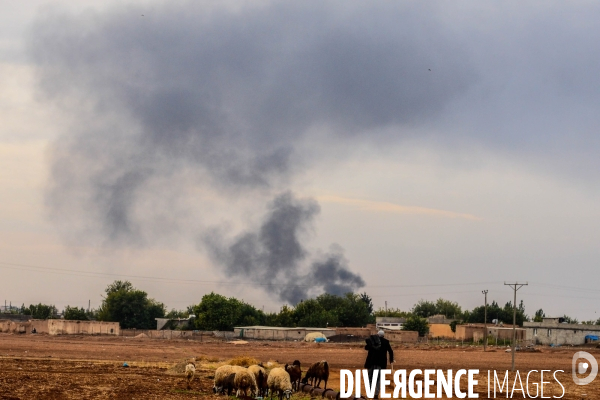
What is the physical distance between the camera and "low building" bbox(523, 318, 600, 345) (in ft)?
381

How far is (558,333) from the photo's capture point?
11725 centimetres

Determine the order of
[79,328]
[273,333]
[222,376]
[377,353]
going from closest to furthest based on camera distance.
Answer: [377,353] < [222,376] < [273,333] < [79,328]

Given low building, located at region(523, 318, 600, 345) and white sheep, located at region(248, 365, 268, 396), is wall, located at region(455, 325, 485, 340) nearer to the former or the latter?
low building, located at region(523, 318, 600, 345)

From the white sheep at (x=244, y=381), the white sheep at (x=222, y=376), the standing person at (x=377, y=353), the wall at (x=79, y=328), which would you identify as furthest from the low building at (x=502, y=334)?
the standing person at (x=377, y=353)

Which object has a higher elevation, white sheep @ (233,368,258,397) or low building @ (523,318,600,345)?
white sheep @ (233,368,258,397)

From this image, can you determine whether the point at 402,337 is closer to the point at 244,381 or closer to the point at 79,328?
the point at 79,328

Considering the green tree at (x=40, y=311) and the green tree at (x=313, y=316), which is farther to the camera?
the green tree at (x=40, y=311)

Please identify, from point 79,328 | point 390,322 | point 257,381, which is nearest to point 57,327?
point 79,328

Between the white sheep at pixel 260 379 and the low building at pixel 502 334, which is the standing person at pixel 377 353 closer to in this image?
the white sheep at pixel 260 379

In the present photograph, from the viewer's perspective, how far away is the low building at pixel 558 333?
4576 inches

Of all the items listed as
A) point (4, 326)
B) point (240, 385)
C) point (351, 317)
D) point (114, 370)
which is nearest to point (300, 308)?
point (351, 317)

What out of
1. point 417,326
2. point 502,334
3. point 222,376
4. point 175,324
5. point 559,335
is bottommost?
point 175,324

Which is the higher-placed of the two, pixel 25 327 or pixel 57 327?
pixel 57 327

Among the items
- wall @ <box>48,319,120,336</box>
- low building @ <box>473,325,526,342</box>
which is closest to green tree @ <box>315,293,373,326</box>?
low building @ <box>473,325,526,342</box>
